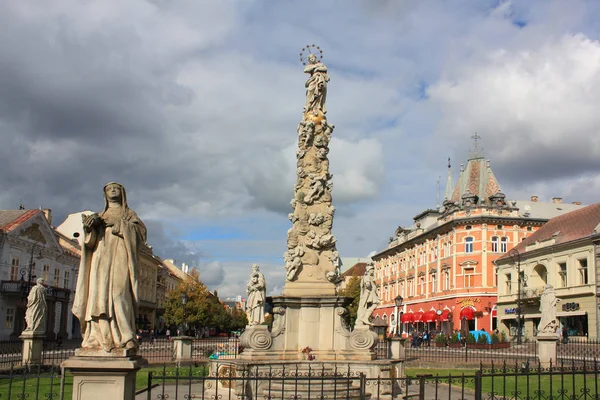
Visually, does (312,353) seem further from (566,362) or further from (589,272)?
(589,272)

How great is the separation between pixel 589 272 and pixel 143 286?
169 ft

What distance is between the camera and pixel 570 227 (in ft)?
147

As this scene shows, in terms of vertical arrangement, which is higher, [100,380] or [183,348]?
[100,380]

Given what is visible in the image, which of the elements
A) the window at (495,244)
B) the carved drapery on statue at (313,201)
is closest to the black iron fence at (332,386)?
the carved drapery on statue at (313,201)

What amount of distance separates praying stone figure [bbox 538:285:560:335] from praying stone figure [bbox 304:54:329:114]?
11978mm

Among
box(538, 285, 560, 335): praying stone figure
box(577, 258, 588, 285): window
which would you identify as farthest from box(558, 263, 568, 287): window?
box(538, 285, 560, 335): praying stone figure

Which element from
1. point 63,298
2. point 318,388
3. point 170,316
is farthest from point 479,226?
point 318,388

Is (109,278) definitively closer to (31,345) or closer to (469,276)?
(31,345)

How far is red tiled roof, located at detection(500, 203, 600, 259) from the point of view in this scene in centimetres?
4183

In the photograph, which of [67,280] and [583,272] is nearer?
[583,272]

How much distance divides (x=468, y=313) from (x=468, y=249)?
6339 mm

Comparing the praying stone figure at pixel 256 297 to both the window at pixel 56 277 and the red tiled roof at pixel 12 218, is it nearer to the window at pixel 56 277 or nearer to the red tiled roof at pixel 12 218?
the red tiled roof at pixel 12 218

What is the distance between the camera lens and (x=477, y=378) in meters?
8.60

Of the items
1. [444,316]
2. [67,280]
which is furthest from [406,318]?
[67,280]
